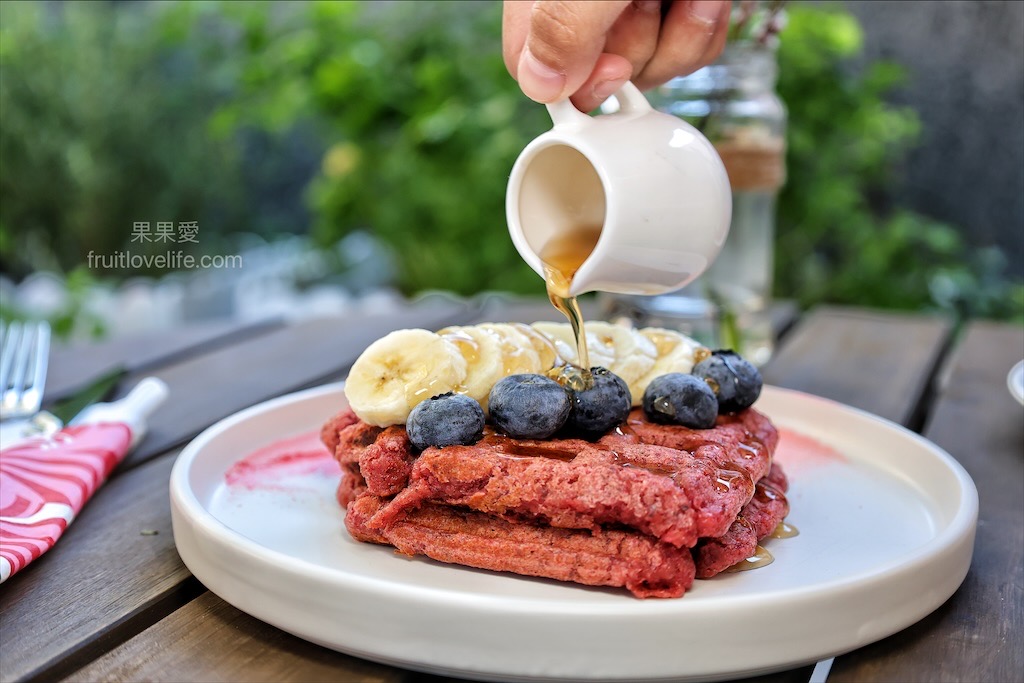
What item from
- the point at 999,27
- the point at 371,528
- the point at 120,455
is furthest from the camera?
the point at 999,27

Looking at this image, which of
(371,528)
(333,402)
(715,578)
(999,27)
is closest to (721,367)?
(715,578)

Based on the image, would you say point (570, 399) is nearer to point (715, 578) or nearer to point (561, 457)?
point (561, 457)

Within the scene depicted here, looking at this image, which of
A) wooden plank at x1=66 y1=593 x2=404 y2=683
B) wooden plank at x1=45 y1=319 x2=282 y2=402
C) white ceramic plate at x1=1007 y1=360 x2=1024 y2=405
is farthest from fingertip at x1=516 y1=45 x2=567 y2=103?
wooden plank at x1=45 y1=319 x2=282 y2=402

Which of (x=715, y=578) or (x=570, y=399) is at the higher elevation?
(x=570, y=399)

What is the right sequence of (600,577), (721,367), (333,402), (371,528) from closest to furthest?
(600,577), (371,528), (721,367), (333,402)

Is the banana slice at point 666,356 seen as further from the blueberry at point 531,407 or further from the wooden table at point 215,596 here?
the wooden table at point 215,596
